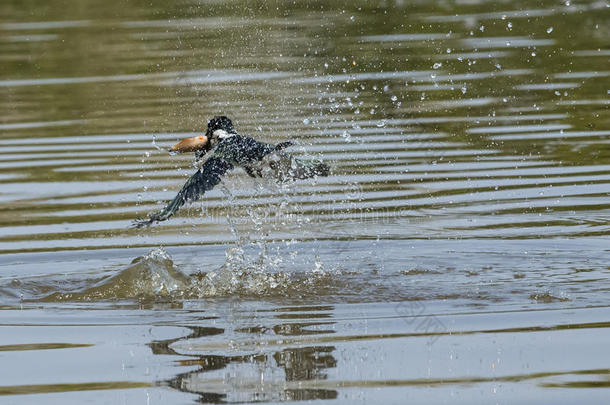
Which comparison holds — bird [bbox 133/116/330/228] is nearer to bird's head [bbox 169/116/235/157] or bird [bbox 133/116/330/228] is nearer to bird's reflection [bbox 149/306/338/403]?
bird's head [bbox 169/116/235/157]

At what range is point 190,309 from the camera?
7977 millimetres

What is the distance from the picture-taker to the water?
262 inches

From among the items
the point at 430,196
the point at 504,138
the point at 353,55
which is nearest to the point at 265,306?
the point at 430,196

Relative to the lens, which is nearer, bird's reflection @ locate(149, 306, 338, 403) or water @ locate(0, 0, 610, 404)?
bird's reflection @ locate(149, 306, 338, 403)

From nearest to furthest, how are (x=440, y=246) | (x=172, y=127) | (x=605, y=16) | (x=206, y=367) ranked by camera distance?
(x=206, y=367)
(x=440, y=246)
(x=172, y=127)
(x=605, y=16)

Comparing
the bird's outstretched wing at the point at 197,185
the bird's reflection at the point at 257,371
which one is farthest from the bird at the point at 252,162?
the bird's reflection at the point at 257,371

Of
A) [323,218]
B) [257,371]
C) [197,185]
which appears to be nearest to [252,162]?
[197,185]

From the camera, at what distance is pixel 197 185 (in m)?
8.18

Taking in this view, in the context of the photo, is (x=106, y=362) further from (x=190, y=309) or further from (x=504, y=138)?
(x=504, y=138)

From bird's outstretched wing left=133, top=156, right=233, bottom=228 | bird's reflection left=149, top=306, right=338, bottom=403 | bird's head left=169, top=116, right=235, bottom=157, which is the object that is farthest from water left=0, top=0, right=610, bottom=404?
bird's head left=169, top=116, right=235, bottom=157

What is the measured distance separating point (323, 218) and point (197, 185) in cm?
242

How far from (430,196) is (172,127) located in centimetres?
381

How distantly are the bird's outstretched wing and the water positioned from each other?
62 centimetres

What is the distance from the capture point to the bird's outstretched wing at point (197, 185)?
25.8 feet
